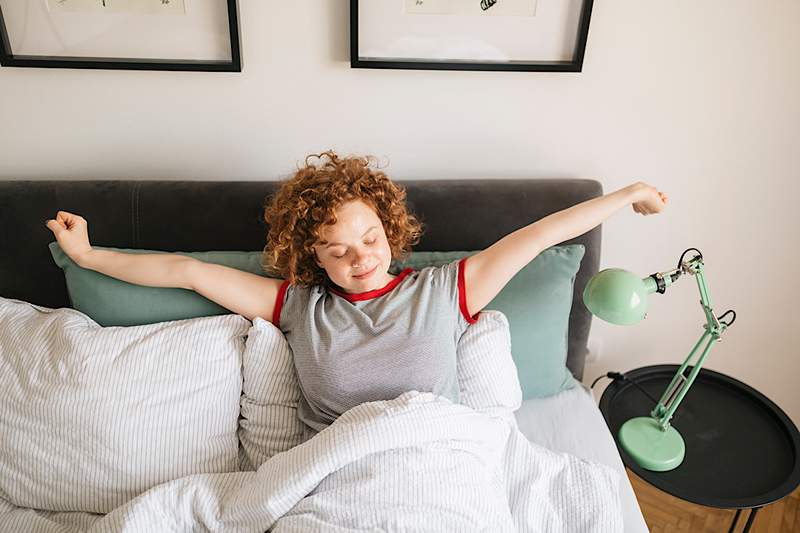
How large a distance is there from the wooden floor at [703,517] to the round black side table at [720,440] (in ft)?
0.95

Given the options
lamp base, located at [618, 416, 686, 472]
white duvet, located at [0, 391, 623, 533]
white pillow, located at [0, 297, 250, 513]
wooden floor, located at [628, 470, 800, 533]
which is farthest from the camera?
wooden floor, located at [628, 470, 800, 533]

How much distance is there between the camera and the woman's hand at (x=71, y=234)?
1146mm

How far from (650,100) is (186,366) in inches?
47.6

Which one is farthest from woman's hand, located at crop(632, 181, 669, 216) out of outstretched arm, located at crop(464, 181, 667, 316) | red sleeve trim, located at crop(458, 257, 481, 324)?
red sleeve trim, located at crop(458, 257, 481, 324)

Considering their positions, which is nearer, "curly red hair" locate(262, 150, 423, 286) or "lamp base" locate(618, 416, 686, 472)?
"curly red hair" locate(262, 150, 423, 286)

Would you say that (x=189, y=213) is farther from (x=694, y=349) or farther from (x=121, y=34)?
(x=694, y=349)

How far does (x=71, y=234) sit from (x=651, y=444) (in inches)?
51.3

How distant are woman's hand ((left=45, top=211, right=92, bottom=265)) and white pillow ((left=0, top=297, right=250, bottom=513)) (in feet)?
0.43

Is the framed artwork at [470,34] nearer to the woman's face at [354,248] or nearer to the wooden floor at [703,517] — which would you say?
the woman's face at [354,248]

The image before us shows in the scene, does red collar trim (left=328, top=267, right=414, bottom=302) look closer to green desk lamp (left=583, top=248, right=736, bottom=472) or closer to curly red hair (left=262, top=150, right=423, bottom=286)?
curly red hair (left=262, top=150, right=423, bottom=286)

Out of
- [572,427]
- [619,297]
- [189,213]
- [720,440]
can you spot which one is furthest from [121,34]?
[720,440]

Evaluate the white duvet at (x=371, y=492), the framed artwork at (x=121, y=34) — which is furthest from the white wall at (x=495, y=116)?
the white duvet at (x=371, y=492)

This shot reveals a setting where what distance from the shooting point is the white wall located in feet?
4.30

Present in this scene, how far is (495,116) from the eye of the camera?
1.40m
